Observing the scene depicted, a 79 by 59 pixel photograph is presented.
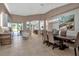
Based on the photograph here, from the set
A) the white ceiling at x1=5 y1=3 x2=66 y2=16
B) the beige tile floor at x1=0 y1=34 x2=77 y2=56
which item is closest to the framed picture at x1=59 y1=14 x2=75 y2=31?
the white ceiling at x1=5 y1=3 x2=66 y2=16

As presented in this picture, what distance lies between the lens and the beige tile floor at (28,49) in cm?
379

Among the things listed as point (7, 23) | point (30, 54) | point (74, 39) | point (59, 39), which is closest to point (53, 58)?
point (30, 54)

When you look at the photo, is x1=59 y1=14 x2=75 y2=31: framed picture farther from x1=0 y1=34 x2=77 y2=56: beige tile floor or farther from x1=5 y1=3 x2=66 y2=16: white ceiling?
x1=0 y1=34 x2=77 y2=56: beige tile floor

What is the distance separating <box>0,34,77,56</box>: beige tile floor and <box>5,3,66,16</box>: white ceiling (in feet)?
2.61

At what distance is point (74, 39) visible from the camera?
394cm

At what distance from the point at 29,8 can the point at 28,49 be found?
131 centimetres

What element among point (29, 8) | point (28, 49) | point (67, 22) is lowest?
point (28, 49)

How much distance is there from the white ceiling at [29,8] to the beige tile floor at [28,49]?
2.61ft

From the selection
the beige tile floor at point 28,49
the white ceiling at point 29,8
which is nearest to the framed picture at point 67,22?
the white ceiling at point 29,8

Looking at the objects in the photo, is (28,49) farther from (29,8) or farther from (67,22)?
(67,22)

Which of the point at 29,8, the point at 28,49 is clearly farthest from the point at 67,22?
the point at 28,49

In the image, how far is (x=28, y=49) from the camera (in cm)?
400

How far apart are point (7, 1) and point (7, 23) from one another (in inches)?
34.1

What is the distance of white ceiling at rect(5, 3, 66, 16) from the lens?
367 centimetres
